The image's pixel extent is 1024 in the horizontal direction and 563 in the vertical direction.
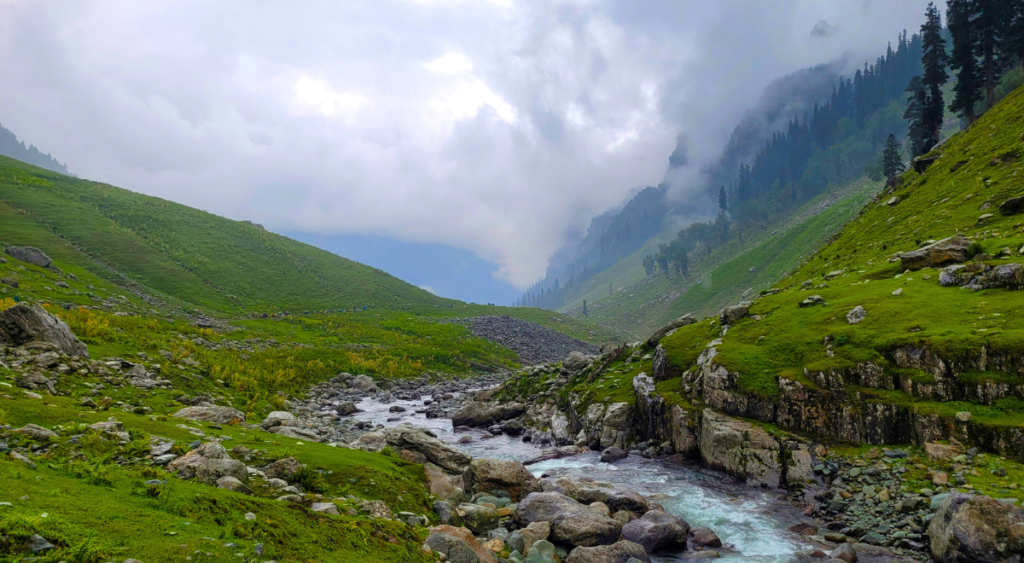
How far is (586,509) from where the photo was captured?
15.5 metres

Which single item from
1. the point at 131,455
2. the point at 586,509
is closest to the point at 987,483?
the point at 586,509

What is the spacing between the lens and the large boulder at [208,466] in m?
10.7

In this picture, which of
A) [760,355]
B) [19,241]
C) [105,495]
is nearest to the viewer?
[105,495]

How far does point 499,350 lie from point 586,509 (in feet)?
232

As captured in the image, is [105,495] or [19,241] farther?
[19,241]

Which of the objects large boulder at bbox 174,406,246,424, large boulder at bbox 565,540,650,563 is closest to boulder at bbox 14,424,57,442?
large boulder at bbox 174,406,246,424

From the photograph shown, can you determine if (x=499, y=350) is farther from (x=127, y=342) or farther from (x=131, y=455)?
(x=131, y=455)

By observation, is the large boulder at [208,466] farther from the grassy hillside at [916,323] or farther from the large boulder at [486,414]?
the large boulder at [486,414]

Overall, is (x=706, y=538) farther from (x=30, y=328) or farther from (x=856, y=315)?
(x=30, y=328)

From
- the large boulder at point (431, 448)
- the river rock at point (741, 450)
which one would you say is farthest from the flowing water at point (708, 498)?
the large boulder at point (431, 448)

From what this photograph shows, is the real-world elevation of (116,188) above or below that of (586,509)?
above

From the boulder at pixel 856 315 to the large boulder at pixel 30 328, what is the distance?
3777cm

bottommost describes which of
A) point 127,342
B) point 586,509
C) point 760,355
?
point 586,509

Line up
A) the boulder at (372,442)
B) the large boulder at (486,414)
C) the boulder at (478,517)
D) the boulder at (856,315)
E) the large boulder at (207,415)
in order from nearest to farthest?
1. the boulder at (478,517)
2. the large boulder at (207,415)
3. the boulder at (372,442)
4. the boulder at (856,315)
5. the large boulder at (486,414)
